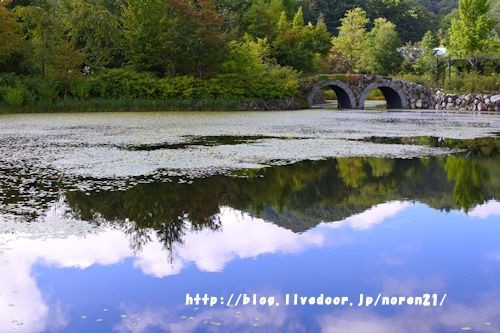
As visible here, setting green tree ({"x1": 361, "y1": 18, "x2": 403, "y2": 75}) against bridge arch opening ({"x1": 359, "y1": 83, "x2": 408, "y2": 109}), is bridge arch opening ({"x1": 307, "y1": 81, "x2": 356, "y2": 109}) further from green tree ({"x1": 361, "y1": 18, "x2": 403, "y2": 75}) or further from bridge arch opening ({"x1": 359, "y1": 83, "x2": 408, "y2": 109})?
green tree ({"x1": 361, "y1": 18, "x2": 403, "y2": 75})

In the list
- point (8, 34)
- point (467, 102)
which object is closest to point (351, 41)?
point (467, 102)

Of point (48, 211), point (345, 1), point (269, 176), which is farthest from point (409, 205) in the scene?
point (345, 1)

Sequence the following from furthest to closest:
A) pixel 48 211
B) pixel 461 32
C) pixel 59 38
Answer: pixel 461 32 → pixel 59 38 → pixel 48 211

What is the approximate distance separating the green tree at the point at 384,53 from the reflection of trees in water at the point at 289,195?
44503 mm

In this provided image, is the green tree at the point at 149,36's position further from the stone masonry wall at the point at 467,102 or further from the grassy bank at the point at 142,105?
the stone masonry wall at the point at 467,102

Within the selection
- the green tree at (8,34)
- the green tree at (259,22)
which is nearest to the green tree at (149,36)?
the green tree at (8,34)

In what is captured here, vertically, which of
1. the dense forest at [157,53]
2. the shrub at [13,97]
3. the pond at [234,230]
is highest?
the dense forest at [157,53]

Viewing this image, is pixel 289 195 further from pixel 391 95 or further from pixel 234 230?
pixel 391 95

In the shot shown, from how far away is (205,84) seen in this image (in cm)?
3338

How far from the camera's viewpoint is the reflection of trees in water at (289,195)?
6926 mm

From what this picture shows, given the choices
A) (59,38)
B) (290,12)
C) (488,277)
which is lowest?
(488,277)

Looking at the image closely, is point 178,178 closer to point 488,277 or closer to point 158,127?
point 488,277

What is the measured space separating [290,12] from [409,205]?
49999 millimetres

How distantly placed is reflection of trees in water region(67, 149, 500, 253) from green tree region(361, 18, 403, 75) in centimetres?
4450
